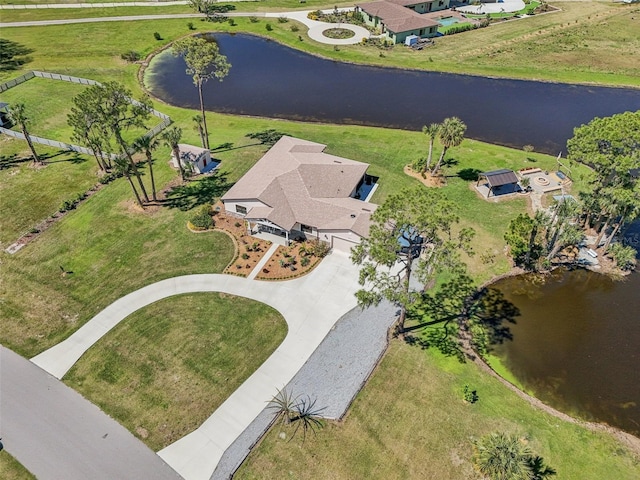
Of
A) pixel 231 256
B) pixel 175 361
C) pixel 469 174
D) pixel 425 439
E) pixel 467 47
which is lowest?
pixel 425 439

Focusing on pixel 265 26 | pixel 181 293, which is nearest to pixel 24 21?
pixel 265 26

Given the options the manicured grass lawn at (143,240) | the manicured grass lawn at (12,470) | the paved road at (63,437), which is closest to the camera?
the manicured grass lawn at (12,470)

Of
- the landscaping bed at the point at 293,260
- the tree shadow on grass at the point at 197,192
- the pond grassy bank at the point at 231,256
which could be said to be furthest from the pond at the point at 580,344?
the tree shadow on grass at the point at 197,192

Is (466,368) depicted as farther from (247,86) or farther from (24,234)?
(247,86)

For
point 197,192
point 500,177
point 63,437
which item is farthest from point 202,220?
point 500,177

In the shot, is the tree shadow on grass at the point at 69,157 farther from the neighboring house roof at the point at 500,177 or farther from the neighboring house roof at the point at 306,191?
the neighboring house roof at the point at 500,177

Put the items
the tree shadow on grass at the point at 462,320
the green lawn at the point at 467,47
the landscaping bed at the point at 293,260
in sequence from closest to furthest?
the tree shadow on grass at the point at 462,320 < the landscaping bed at the point at 293,260 < the green lawn at the point at 467,47

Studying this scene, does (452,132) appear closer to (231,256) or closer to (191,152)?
(231,256)
